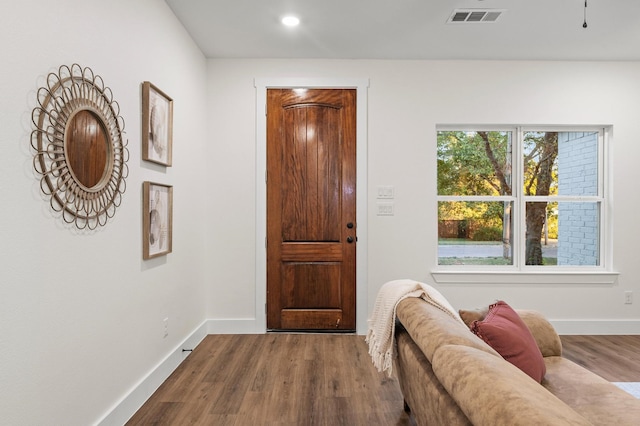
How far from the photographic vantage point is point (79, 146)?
5.82ft

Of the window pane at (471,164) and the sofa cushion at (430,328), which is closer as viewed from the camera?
the sofa cushion at (430,328)

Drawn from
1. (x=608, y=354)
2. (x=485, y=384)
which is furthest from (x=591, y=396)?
(x=608, y=354)

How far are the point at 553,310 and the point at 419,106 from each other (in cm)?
236

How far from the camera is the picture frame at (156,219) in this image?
2498 millimetres

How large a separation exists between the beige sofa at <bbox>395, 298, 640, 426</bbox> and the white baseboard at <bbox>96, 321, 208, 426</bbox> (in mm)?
1530

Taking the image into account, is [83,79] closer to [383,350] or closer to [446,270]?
[383,350]

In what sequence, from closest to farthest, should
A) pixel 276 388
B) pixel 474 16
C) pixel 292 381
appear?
pixel 276 388 < pixel 292 381 < pixel 474 16

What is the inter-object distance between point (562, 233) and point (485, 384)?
362cm

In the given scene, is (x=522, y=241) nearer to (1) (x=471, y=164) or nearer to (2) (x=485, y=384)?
(1) (x=471, y=164)

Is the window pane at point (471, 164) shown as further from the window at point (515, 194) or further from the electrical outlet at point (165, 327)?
the electrical outlet at point (165, 327)

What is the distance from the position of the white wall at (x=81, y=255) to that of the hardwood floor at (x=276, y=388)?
0.84ft

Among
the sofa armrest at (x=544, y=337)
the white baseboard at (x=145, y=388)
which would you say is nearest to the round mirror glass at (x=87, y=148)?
the white baseboard at (x=145, y=388)

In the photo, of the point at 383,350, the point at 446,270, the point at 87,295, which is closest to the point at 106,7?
the point at 87,295

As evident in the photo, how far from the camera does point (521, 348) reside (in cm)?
170
